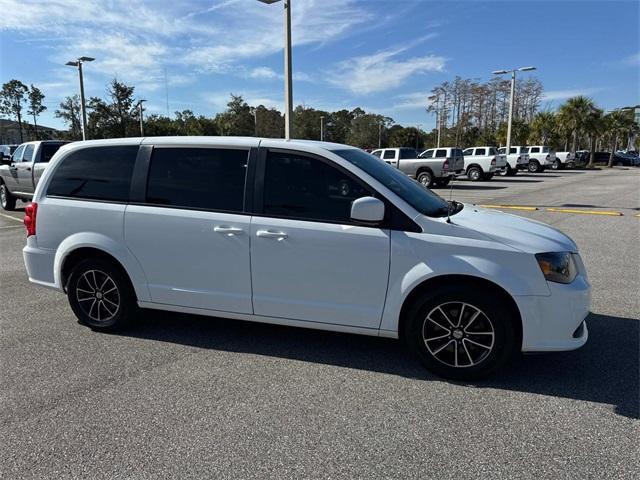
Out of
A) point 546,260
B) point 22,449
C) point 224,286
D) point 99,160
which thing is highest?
point 99,160

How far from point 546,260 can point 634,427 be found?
1.15 m

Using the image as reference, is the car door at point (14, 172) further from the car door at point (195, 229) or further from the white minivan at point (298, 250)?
the car door at point (195, 229)

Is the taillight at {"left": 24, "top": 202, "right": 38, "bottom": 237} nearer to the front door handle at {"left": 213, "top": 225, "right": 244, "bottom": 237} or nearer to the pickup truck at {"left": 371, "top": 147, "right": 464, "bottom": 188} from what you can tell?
the front door handle at {"left": 213, "top": 225, "right": 244, "bottom": 237}

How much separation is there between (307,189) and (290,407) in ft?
5.43

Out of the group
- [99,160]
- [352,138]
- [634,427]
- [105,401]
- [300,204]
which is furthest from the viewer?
[352,138]

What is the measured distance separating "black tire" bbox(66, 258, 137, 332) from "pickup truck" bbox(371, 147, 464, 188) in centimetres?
1977

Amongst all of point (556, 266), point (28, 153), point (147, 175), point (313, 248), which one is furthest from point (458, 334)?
point (28, 153)

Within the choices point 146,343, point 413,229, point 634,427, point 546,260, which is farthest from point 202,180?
point 634,427

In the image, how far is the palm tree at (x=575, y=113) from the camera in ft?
168

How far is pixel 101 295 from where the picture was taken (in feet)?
14.8

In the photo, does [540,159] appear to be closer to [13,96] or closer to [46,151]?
[46,151]

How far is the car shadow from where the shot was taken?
3432 millimetres

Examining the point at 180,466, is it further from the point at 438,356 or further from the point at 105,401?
the point at 438,356

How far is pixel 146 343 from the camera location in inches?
168
